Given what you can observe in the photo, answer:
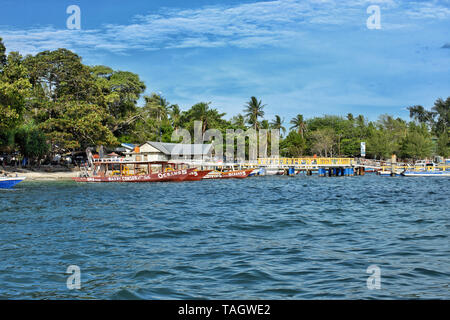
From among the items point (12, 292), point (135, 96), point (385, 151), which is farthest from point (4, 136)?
point (385, 151)

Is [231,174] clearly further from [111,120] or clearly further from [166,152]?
[111,120]

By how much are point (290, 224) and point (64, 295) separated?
966 cm

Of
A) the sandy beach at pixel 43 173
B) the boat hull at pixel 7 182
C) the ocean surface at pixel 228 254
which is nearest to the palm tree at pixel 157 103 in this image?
the sandy beach at pixel 43 173

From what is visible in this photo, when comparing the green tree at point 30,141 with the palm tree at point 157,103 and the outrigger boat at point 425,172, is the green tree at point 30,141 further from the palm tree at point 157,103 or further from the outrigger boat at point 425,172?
the outrigger boat at point 425,172

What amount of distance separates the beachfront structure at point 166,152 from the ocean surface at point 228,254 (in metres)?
43.0

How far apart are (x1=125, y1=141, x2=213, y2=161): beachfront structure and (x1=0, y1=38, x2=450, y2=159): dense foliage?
174 inches

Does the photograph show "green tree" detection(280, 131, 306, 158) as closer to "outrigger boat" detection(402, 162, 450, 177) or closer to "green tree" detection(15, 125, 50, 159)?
"outrigger boat" detection(402, 162, 450, 177)

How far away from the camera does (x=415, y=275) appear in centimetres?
877

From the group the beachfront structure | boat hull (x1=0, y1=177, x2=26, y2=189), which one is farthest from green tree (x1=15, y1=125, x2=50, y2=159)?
boat hull (x1=0, y1=177, x2=26, y2=189)

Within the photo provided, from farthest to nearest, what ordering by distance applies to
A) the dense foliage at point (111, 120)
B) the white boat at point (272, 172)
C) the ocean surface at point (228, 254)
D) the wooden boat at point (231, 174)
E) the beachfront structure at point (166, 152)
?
1. the white boat at point (272, 172)
2. the beachfront structure at point (166, 152)
3. the wooden boat at point (231, 174)
4. the dense foliage at point (111, 120)
5. the ocean surface at point (228, 254)

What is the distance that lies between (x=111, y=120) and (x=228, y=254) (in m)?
55.0

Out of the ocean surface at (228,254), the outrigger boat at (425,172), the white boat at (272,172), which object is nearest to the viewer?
the ocean surface at (228,254)

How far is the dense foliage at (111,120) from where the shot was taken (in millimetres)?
49062

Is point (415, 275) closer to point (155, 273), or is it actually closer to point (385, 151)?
point (155, 273)
